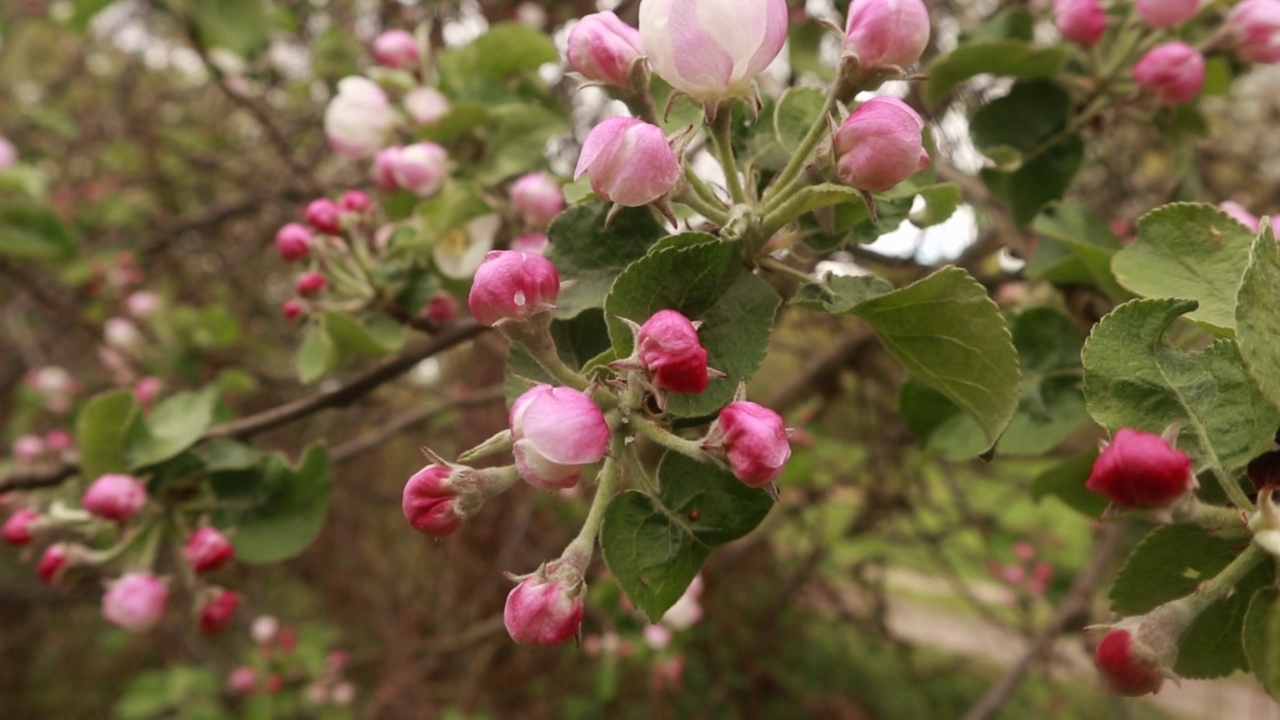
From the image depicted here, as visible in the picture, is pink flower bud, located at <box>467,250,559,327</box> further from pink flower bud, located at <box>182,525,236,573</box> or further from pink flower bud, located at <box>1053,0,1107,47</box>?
pink flower bud, located at <box>1053,0,1107,47</box>

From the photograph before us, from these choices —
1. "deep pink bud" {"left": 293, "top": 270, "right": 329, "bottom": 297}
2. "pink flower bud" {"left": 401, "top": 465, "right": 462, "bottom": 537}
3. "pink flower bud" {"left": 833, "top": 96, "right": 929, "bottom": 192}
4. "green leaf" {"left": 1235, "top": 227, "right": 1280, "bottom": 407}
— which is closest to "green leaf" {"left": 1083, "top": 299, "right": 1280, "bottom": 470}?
"green leaf" {"left": 1235, "top": 227, "right": 1280, "bottom": 407}

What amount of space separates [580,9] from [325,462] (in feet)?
4.71

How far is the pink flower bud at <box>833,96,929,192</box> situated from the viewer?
0.56m

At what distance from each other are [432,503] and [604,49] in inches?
14.2

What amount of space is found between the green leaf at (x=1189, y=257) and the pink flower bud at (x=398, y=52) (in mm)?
1032

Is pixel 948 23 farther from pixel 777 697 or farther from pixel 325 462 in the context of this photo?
pixel 777 697

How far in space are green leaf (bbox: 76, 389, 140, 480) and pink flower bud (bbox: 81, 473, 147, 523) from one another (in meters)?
0.04

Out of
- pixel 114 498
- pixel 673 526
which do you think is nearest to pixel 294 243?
pixel 114 498

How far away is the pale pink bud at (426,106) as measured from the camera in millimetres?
1199

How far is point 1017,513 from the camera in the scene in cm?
411

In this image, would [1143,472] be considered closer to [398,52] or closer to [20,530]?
[398,52]

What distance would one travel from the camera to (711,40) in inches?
22.8

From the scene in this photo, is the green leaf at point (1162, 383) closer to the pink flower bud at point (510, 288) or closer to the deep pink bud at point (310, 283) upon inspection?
the pink flower bud at point (510, 288)

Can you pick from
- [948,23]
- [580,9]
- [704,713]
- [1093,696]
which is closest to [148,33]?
[580,9]
